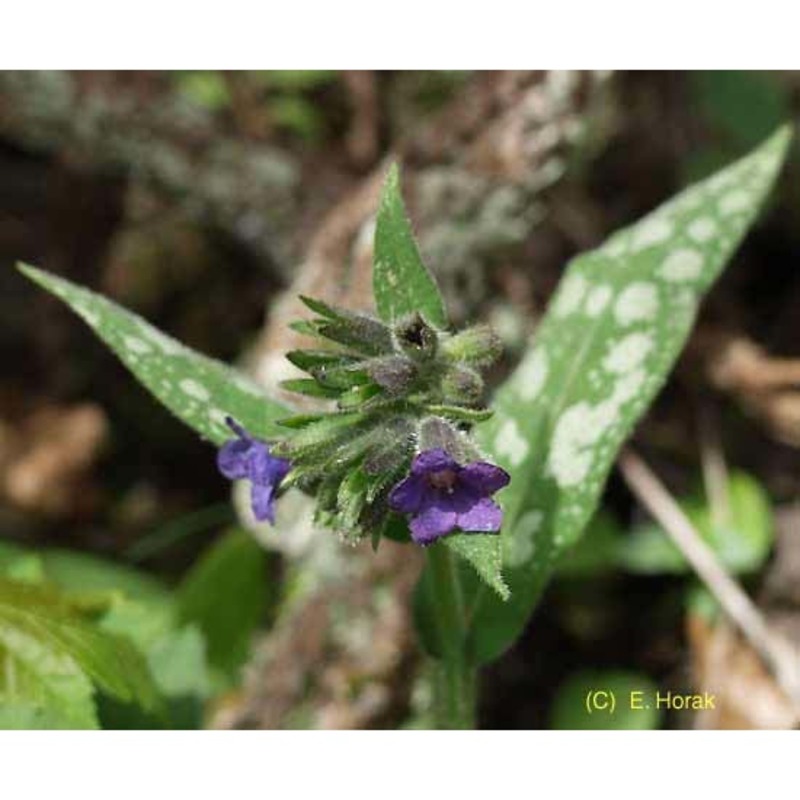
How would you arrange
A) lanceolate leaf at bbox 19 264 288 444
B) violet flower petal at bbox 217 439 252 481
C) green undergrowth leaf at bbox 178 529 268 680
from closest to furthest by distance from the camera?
violet flower petal at bbox 217 439 252 481
lanceolate leaf at bbox 19 264 288 444
green undergrowth leaf at bbox 178 529 268 680

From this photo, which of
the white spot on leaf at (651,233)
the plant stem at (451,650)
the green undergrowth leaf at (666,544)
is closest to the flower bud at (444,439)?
the plant stem at (451,650)

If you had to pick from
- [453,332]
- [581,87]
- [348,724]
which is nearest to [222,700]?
[348,724]

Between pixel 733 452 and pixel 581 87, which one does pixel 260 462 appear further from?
pixel 733 452

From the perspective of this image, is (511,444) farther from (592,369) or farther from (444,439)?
(444,439)

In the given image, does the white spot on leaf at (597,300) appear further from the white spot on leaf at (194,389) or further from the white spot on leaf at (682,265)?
the white spot on leaf at (194,389)

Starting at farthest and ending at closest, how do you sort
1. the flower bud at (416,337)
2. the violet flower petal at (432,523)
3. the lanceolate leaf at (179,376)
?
the lanceolate leaf at (179,376) < the flower bud at (416,337) < the violet flower petal at (432,523)

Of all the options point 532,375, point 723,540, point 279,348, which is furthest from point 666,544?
point 279,348

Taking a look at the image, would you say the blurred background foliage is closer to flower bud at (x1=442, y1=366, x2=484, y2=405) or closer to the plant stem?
the plant stem

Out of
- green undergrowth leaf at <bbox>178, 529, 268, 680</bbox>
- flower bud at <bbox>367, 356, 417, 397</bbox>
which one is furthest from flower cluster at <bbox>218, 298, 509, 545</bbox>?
green undergrowth leaf at <bbox>178, 529, 268, 680</bbox>
